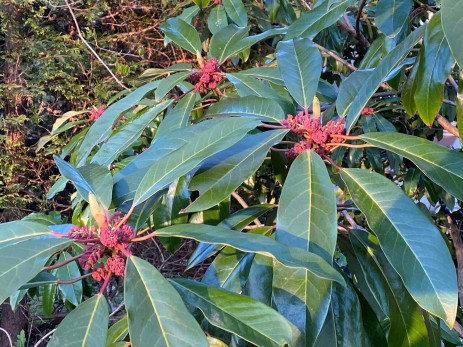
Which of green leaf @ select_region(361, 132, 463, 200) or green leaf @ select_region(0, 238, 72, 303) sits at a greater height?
green leaf @ select_region(361, 132, 463, 200)

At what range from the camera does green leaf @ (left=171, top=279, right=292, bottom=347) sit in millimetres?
475

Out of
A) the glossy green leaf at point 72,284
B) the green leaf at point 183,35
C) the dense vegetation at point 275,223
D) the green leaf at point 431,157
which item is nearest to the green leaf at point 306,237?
the dense vegetation at point 275,223

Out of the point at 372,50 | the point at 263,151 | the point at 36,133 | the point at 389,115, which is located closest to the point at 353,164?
the point at 389,115

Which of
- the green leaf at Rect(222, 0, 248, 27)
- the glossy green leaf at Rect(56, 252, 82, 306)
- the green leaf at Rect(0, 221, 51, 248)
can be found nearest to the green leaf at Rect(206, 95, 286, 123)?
the green leaf at Rect(0, 221, 51, 248)

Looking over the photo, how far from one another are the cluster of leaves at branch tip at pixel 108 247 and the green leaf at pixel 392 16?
66cm

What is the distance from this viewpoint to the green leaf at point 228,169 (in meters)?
0.62

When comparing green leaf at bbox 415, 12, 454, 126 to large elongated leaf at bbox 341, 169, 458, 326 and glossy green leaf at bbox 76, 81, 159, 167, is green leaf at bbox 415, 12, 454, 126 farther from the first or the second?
glossy green leaf at bbox 76, 81, 159, 167

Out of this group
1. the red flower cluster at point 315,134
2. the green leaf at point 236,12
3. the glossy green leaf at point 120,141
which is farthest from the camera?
the green leaf at point 236,12

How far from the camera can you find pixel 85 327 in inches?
19.6

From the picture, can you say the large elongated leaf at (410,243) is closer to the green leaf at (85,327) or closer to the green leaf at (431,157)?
the green leaf at (431,157)

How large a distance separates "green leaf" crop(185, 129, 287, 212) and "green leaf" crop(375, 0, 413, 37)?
42cm

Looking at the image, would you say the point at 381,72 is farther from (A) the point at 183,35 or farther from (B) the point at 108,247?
(A) the point at 183,35

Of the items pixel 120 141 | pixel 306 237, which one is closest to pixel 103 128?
pixel 120 141

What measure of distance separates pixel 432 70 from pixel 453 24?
209 millimetres
